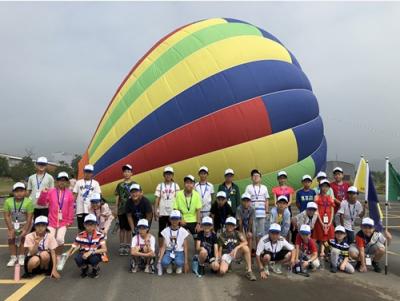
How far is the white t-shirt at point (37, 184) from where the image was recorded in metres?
6.16

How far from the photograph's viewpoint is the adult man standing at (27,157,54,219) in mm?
6168

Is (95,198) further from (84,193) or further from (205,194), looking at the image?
(205,194)

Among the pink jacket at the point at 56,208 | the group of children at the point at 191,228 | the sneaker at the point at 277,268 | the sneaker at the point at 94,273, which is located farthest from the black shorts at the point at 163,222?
the sneaker at the point at 277,268

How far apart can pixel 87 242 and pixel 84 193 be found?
103cm

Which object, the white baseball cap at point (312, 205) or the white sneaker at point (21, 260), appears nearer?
the white sneaker at point (21, 260)

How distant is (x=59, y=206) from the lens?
5.96 m

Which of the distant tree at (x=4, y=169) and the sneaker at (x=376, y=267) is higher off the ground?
the distant tree at (x=4, y=169)

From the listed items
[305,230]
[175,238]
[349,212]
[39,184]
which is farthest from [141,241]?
[349,212]

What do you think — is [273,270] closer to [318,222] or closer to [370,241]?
[318,222]

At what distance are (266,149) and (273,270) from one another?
8.33 ft

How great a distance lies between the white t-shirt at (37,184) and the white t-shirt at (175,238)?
81.8 inches

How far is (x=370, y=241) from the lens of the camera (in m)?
6.23

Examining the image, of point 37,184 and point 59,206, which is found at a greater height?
point 37,184

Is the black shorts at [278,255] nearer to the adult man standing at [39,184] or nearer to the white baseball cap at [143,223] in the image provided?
the white baseball cap at [143,223]
